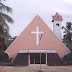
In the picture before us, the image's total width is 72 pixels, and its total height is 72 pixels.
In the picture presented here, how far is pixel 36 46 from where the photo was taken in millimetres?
32188

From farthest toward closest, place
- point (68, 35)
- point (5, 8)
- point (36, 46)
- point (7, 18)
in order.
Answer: point (68, 35) < point (36, 46) < point (7, 18) < point (5, 8)

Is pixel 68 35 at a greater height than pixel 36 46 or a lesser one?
greater

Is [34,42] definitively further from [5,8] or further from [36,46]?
[5,8]

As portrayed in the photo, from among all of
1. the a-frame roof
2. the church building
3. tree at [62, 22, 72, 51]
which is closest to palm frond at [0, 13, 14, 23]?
the church building

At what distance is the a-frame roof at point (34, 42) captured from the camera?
32094 millimetres

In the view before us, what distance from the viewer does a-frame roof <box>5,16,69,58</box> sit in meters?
32.1

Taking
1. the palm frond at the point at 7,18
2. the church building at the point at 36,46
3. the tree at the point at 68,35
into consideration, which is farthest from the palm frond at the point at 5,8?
the tree at the point at 68,35

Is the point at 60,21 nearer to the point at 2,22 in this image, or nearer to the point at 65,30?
the point at 65,30

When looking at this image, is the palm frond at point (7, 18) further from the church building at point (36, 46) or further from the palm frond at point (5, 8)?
the church building at point (36, 46)

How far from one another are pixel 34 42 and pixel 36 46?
752mm

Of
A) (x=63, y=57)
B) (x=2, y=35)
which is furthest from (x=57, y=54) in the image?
(x=2, y=35)

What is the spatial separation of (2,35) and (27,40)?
7916 mm

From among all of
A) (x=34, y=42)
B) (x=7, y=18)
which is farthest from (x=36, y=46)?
(x=7, y=18)

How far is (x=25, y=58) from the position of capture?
30516 mm
